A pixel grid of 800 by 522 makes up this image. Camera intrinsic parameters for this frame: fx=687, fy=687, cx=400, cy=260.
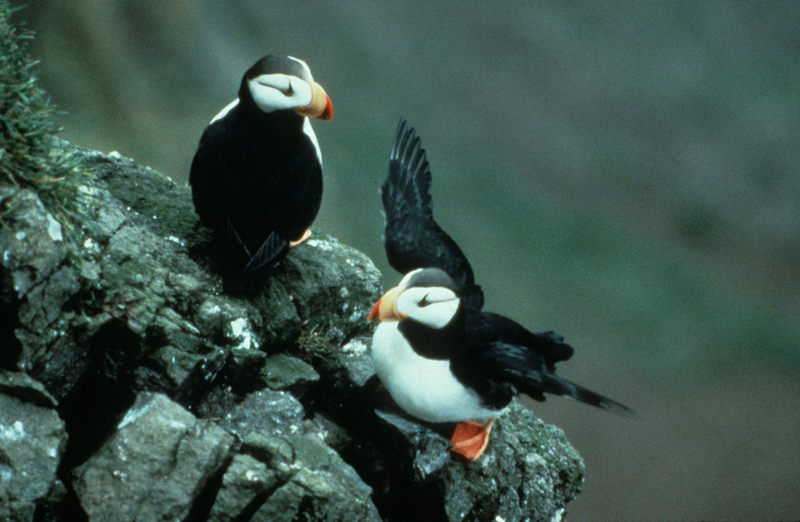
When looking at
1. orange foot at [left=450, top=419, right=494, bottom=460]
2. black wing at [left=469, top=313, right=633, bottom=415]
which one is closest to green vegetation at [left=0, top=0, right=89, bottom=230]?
black wing at [left=469, top=313, right=633, bottom=415]

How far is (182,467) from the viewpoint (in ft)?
6.41

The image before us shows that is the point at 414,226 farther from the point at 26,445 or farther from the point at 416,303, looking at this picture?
the point at 26,445

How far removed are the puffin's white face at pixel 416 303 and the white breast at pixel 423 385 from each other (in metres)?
0.19

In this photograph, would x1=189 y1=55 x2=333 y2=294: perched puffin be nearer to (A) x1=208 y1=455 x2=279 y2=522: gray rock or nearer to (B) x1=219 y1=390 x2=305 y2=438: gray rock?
(B) x1=219 y1=390 x2=305 y2=438: gray rock

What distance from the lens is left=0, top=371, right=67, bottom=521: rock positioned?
5.78 feet

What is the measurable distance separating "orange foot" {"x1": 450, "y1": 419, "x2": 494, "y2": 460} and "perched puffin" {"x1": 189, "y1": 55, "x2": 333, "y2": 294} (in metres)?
0.96

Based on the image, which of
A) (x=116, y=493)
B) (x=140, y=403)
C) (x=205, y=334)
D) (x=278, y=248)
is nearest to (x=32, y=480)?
(x=116, y=493)

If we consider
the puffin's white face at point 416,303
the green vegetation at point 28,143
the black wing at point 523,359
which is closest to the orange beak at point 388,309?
the puffin's white face at point 416,303

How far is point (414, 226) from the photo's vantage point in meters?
2.95

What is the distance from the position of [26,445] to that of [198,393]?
25.8 inches

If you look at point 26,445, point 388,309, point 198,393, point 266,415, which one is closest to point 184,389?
point 198,393

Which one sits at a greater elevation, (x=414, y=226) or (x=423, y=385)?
(x=414, y=226)

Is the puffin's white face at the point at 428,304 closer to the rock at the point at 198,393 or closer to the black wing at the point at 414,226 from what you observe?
the black wing at the point at 414,226

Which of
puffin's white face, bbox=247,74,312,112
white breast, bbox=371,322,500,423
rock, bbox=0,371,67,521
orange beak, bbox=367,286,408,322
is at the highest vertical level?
puffin's white face, bbox=247,74,312,112
